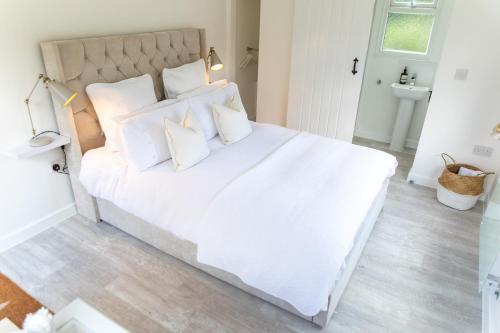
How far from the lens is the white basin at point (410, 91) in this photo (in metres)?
3.79

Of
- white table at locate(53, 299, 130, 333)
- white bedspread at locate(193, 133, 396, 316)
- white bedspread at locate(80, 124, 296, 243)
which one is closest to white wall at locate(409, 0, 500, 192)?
white bedspread at locate(193, 133, 396, 316)

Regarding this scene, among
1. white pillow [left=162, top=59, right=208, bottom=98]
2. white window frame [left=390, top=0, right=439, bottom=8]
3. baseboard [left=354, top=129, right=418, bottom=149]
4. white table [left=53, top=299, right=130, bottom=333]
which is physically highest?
white window frame [left=390, top=0, right=439, bottom=8]

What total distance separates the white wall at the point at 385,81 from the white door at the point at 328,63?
0.87 metres

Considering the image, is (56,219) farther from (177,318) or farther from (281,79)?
(281,79)

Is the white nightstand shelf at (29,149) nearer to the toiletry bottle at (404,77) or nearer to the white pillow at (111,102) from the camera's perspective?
the white pillow at (111,102)

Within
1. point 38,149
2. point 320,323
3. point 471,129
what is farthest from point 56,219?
point 471,129

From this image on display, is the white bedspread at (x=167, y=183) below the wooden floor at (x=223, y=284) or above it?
above

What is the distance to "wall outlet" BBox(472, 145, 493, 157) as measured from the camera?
3.02m

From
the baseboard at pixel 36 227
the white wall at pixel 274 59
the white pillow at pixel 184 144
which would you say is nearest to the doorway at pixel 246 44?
the white wall at pixel 274 59

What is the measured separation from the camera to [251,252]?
5.79 ft

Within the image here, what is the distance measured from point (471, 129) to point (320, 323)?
2.33m

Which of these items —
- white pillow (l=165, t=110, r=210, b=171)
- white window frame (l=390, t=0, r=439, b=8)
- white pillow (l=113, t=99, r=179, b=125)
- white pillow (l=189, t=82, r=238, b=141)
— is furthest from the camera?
white window frame (l=390, t=0, r=439, b=8)

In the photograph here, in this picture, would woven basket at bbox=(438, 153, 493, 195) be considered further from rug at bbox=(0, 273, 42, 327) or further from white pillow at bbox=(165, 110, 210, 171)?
rug at bbox=(0, 273, 42, 327)

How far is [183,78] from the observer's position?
3057mm
